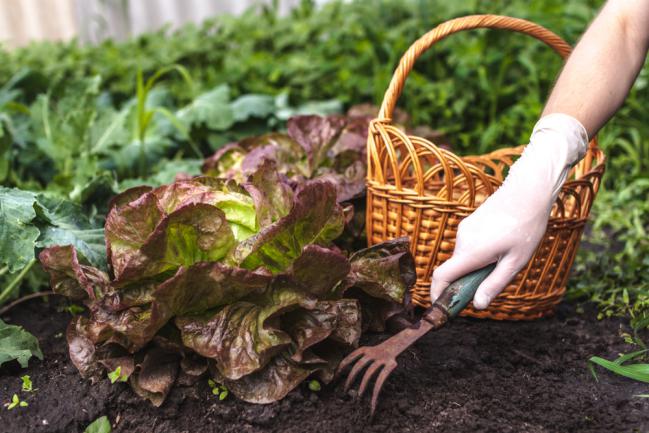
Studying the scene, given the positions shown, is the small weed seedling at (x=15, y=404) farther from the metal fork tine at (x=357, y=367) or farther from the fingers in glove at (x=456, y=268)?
the fingers in glove at (x=456, y=268)

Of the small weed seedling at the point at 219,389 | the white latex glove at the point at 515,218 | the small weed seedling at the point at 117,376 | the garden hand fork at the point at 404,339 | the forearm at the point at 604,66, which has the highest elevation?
the forearm at the point at 604,66

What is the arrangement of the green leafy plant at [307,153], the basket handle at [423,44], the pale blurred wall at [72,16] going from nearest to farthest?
the basket handle at [423,44]
the green leafy plant at [307,153]
the pale blurred wall at [72,16]

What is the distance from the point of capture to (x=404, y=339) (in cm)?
151

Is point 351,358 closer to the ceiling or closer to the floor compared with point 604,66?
closer to the floor

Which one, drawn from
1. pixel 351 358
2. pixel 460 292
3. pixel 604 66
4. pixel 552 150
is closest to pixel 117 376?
pixel 351 358

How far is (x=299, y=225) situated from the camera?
1650 millimetres

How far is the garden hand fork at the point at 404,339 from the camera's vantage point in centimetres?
146

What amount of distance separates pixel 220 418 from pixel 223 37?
3.57 m

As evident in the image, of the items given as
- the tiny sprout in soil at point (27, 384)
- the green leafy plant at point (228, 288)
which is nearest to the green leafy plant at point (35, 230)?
the green leafy plant at point (228, 288)

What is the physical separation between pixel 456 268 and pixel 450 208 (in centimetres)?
28

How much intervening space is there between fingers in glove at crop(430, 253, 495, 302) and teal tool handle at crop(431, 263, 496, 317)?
→ 0.8 inches

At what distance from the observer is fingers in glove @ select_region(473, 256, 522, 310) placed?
1589mm

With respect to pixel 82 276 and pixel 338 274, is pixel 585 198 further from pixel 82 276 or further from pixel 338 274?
pixel 82 276

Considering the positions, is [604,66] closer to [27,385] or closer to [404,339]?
[404,339]
